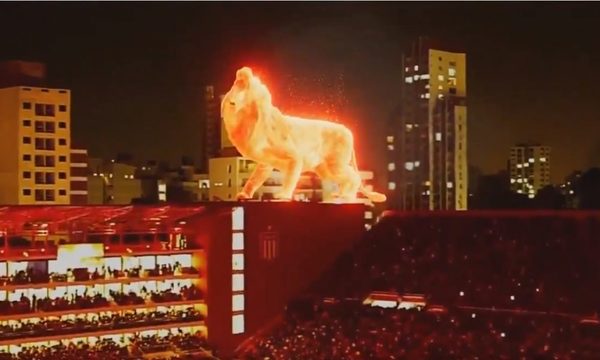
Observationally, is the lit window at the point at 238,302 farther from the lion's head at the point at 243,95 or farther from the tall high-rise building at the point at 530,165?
the tall high-rise building at the point at 530,165

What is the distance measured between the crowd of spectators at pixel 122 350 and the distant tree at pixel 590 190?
2963 cm

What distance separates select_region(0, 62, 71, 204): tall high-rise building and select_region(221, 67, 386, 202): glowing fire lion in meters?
20.7

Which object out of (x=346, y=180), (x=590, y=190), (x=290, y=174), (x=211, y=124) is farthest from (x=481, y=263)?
(x=211, y=124)

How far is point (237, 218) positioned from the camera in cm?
2484

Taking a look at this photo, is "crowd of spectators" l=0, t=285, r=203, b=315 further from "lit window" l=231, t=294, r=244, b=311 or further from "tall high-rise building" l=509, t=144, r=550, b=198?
"tall high-rise building" l=509, t=144, r=550, b=198

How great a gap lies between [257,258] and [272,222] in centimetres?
110

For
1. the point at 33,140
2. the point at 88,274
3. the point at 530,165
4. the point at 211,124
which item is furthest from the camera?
the point at 530,165

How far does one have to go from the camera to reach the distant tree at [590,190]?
47.8 m

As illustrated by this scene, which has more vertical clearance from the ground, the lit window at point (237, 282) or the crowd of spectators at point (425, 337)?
the lit window at point (237, 282)

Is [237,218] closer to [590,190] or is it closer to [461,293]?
[461,293]

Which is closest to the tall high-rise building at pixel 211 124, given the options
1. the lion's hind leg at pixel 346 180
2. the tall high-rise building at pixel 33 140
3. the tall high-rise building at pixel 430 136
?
the tall high-rise building at pixel 430 136

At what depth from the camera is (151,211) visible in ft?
77.3

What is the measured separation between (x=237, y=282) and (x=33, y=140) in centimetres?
2290

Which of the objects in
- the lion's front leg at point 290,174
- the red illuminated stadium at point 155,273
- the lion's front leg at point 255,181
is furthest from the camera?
the lion's front leg at point 255,181
